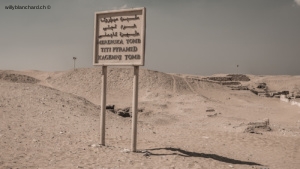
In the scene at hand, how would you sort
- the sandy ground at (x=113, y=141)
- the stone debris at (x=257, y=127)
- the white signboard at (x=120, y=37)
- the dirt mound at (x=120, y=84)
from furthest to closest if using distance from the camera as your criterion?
1. the dirt mound at (x=120, y=84)
2. the stone debris at (x=257, y=127)
3. the white signboard at (x=120, y=37)
4. the sandy ground at (x=113, y=141)

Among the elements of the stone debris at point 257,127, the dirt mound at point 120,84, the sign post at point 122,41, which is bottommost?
the stone debris at point 257,127

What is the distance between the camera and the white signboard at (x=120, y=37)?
7.65m

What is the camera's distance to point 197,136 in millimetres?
11617

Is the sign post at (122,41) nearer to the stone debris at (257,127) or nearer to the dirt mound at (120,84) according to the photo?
the stone debris at (257,127)

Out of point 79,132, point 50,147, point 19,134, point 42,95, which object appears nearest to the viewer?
point 50,147

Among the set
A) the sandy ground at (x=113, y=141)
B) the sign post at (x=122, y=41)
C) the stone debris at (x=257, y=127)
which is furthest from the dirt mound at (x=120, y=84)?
the sign post at (x=122, y=41)

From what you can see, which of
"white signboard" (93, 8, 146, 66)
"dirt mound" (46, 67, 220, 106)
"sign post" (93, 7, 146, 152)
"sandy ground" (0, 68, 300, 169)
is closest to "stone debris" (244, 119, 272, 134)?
"sandy ground" (0, 68, 300, 169)

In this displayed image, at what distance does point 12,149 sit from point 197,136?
22.5 feet

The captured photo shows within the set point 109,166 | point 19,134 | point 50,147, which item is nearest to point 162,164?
point 109,166

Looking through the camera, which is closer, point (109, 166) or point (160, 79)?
point (109, 166)

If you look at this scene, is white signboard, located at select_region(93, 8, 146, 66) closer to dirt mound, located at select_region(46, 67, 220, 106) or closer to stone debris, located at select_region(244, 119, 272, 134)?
stone debris, located at select_region(244, 119, 272, 134)

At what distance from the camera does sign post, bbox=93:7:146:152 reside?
7.66 meters

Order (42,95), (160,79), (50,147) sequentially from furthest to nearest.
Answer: (160,79) < (42,95) < (50,147)

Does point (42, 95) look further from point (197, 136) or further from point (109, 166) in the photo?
point (109, 166)
